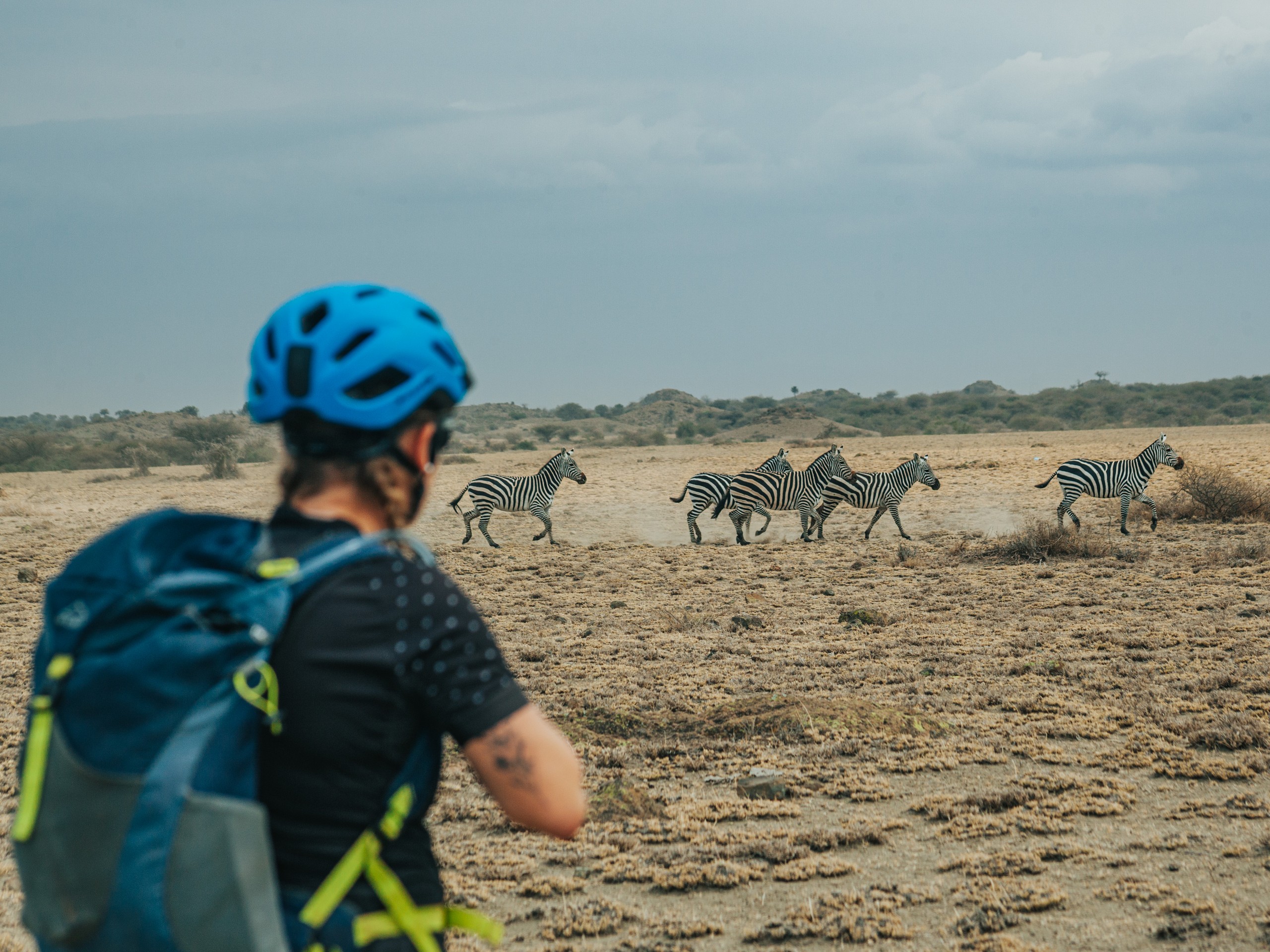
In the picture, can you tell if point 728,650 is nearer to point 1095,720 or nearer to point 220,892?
point 1095,720

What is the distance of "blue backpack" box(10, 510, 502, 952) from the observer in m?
1.37

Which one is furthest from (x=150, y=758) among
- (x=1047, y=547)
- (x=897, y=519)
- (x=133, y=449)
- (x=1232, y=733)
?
(x=133, y=449)

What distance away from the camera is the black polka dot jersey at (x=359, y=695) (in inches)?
59.2

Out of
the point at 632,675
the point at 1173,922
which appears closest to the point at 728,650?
the point at 632,675

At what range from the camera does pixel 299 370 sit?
1.70 meters

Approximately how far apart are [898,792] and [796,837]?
42.1 inches

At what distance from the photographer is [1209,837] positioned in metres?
5.51

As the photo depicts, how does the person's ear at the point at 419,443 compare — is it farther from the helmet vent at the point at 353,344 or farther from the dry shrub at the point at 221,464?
the dry shrub at the point at 221,464

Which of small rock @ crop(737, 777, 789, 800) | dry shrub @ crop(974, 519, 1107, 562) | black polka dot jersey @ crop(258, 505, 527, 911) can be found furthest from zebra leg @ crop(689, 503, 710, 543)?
black polka dot jersey @ crop(258, 505, 527, 911)

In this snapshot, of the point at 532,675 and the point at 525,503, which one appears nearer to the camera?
the point at 532,675

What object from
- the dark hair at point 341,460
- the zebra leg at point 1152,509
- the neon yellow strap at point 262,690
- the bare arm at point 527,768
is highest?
the dark hair at point 341,460

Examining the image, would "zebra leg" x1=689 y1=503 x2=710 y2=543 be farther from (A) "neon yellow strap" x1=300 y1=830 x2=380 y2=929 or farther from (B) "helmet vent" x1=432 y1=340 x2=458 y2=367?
(A) "neon yellow strap" x1=300 y1=830 x2=380 y2=929

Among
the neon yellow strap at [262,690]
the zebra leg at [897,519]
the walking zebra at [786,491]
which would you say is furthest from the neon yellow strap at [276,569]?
the walking zebra at [786,491]

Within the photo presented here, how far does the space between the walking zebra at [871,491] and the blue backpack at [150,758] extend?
20184 mm
